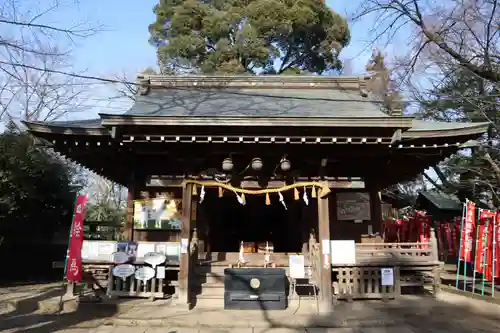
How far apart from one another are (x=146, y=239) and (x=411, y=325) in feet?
21.6

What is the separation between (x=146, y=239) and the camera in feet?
32.7

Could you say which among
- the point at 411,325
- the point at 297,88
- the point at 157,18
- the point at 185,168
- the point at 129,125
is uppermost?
the point at 157,18

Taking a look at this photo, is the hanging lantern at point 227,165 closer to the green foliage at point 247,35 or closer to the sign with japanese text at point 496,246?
the sign with japanese text at point 496,246

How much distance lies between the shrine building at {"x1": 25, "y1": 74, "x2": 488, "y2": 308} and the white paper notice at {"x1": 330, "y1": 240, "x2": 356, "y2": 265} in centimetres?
56

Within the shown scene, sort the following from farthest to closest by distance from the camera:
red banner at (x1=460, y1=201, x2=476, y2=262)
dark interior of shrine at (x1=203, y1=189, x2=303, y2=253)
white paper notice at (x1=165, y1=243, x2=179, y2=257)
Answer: dark interior of shrine at (x1=203, y1=189, x2=303, y2=253), red banner at (x1=460, y1=201, x2=476, y2=262), white paper notice at (x1=165, y1=243, x2=179, y2=257)

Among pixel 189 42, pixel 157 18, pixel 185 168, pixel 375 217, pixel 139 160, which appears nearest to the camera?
pixel 185 168

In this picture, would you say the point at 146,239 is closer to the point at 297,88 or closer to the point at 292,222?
the point at 292,222

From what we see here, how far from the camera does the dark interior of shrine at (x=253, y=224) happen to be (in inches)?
485

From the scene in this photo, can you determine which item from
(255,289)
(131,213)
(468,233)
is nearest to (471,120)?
(468,233)

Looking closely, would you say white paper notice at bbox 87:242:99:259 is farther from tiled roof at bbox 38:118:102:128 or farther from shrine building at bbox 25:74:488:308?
tiled roof at bbox 38:118:102:128

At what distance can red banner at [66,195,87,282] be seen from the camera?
8203 millimetres

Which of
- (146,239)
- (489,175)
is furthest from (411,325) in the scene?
(489,175)

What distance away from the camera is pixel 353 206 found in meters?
10.3

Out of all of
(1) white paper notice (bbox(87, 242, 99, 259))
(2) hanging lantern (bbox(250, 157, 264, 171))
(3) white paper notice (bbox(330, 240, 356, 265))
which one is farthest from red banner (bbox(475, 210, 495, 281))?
(1) white paper notice (bbox(87, 242, 99, 259))
